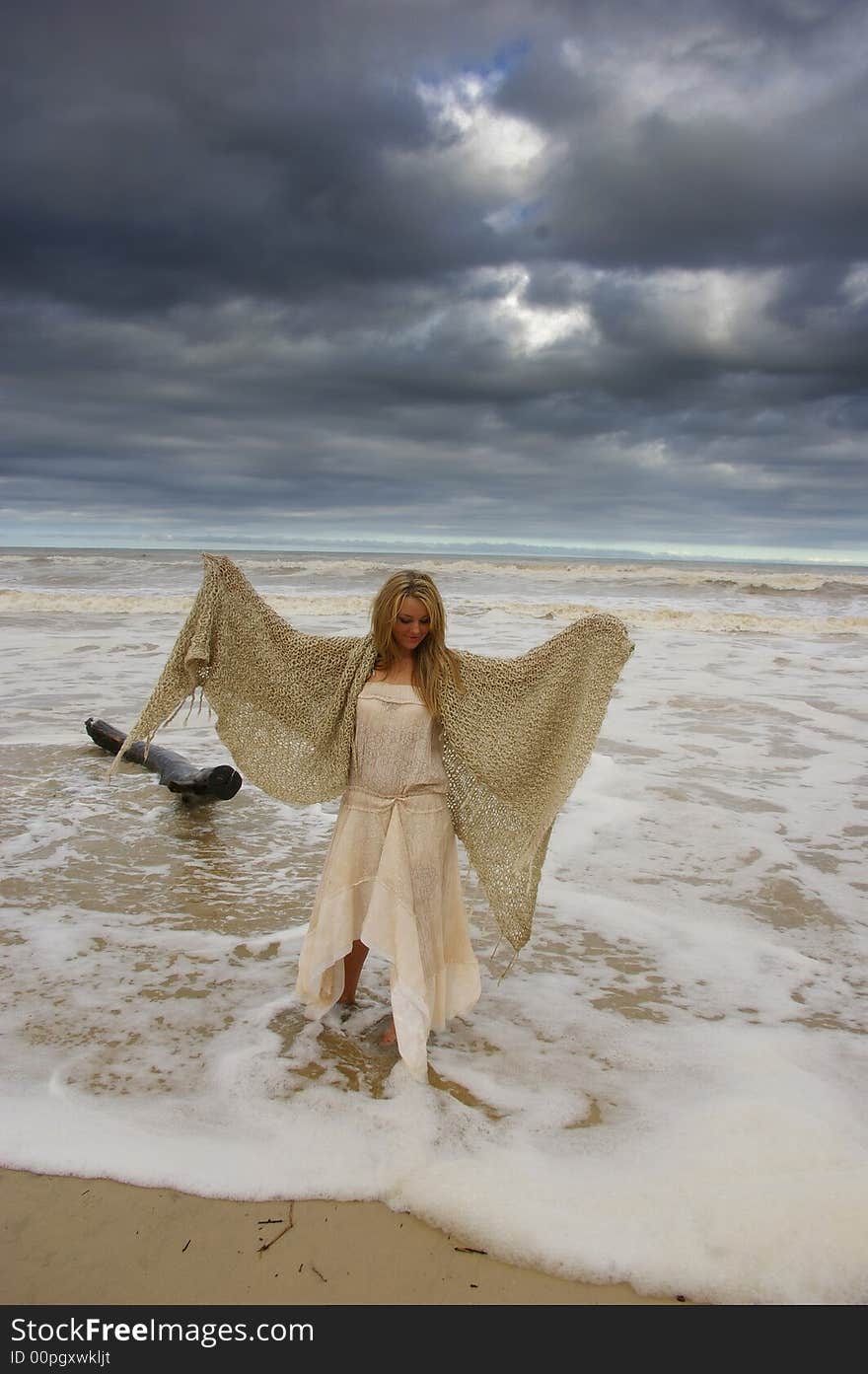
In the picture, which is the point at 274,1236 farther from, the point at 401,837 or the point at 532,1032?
the point at 532,1032

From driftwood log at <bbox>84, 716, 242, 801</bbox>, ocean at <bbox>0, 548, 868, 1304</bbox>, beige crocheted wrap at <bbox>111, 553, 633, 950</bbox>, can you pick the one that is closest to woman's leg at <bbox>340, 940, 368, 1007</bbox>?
ocean at <bbox>0, 548, 868, 1304</bbox>

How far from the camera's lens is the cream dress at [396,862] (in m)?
3.45

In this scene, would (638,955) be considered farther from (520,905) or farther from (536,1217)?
(536,1217)

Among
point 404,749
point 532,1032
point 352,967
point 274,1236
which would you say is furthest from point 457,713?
point 274,1236

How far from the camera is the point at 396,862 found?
136 inches

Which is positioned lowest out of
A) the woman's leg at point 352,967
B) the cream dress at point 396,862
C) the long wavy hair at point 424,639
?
the woman's leg at point 352,967

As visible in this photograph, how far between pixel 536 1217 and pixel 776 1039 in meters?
1.65

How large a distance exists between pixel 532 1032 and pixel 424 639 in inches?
70.8

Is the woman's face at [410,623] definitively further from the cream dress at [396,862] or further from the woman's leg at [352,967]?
the woman's leg at [352,967]

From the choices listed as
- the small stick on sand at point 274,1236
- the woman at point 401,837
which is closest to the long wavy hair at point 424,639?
the woman at point 401,837

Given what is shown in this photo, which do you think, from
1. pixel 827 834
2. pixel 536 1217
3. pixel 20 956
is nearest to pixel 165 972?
pixel 20 956

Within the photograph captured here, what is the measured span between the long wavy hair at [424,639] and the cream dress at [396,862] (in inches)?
2.9
